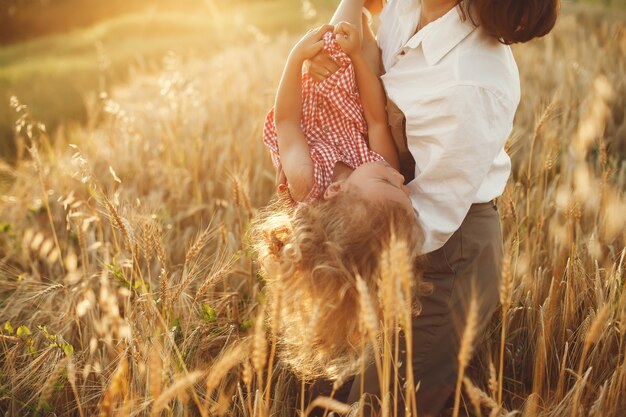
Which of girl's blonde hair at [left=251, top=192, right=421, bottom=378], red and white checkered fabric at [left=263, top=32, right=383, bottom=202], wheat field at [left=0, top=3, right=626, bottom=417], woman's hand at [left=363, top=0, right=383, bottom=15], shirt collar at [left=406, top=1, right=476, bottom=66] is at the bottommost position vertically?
wheat field at [left=0, top=3, right=626, bottom=417]

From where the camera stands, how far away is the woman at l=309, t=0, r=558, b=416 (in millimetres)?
1342

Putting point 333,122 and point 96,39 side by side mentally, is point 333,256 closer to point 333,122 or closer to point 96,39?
point 333,122

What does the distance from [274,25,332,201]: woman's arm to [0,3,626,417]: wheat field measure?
0.26 metres

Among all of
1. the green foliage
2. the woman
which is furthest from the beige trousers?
the green foliage

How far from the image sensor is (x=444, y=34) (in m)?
1.42

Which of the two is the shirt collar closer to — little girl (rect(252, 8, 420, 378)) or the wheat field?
little girl (rect(252, 8, 420, 378))

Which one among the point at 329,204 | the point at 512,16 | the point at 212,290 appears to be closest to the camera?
the point at 329,204

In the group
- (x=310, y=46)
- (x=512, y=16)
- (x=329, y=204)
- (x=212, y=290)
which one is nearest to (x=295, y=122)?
(x=310, y=46)

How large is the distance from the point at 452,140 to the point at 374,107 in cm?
28

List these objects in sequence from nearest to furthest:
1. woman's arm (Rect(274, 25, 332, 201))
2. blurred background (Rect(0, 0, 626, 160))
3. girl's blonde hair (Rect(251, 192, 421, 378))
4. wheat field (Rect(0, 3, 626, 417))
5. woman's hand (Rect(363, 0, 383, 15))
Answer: girl's blonde hair (Rect(251, 192, 421, 378)) < wheat field (Rect(0, 3, 626, 417)) < woman's arm (Rect(274, 25, 332, 201)) < woman's hand (Rect(363, 0, 383, 15)) < blurred background (Rect(0, 0, 626, 160))

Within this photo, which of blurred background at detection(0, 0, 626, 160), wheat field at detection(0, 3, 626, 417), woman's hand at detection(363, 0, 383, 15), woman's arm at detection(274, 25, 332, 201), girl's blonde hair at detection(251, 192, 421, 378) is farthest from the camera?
blurred background at detection(0, 0, 626, 160)

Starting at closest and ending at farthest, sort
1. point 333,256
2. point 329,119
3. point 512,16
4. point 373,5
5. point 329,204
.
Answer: point 333,256 < point 329,204 < point 512,16 < point 329,119 < point 373,5

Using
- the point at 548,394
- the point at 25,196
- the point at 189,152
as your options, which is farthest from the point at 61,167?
the point at 548,394

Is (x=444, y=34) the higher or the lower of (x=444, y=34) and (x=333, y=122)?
the higher
